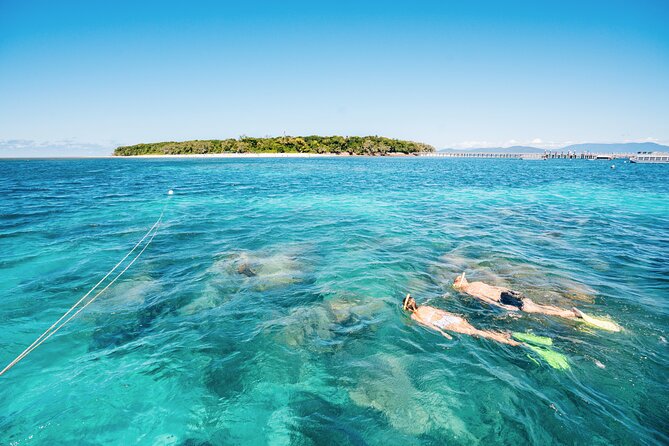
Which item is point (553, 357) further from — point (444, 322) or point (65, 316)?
point (65, 316)

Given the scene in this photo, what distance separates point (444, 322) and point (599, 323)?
13.0ft

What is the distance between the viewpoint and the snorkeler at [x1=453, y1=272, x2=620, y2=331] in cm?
825

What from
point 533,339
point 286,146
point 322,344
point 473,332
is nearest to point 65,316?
point 322,344

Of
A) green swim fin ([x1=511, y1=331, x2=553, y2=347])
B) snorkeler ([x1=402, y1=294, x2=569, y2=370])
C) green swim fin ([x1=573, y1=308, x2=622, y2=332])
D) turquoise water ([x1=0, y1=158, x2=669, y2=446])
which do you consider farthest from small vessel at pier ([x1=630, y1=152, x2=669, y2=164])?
snorkeler ([x1=402, y1=294, x2=569, y2=370])

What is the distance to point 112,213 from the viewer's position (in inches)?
916

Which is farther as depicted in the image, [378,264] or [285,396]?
[378,264]

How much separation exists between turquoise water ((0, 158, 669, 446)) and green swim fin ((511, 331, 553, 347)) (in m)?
0.33

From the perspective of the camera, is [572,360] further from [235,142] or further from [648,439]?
[235,142]

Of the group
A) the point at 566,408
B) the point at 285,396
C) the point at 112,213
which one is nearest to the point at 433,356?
the point at 566,408

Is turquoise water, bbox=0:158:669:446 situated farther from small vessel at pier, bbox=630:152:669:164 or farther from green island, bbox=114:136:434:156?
green island, bbox=114:136:434:156

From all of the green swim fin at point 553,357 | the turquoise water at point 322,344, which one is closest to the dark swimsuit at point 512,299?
the turquoise water at point 322,344

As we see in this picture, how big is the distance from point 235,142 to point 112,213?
169 metres

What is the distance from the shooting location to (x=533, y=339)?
7.56 m

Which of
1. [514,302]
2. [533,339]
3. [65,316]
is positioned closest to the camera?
[533,339]
